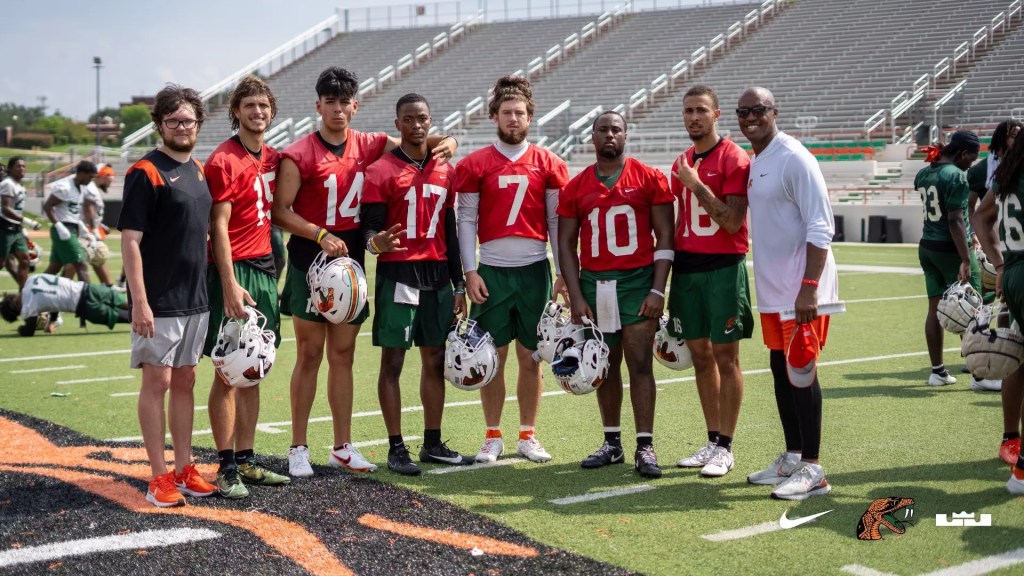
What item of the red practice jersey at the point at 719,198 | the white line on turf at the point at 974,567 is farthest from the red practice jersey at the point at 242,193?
the white line on turf at the point at 974,567

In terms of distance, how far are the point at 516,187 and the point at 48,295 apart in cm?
713

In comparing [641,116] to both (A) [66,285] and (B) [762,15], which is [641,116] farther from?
(A) [66,285]

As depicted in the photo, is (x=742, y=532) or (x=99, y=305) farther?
(x=99, y=305)

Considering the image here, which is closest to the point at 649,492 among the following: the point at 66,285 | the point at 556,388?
the point at 556,388

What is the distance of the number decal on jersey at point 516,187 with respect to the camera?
601cm

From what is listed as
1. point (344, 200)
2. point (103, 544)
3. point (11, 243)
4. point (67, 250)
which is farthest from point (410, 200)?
point (11, 243)

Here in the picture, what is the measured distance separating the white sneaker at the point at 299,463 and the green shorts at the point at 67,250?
795cm

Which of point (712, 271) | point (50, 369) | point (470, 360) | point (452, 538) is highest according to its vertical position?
point (712, 271)

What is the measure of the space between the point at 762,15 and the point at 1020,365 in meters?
37.9

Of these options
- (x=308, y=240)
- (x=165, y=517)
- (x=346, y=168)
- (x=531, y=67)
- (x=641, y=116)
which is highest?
(x=531, y=67)

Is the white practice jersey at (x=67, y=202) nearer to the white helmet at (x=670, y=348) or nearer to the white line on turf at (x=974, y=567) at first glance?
the white helmet at (x=670, y=348)

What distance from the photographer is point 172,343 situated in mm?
5082

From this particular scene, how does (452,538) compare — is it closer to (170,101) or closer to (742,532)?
(742,532)

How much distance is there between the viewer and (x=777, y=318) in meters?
5.41
